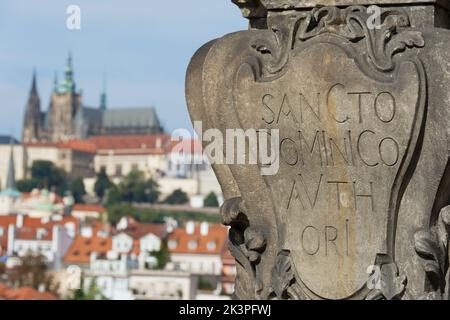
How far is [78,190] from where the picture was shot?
398 ft

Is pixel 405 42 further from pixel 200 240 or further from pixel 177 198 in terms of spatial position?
pixel 177 198

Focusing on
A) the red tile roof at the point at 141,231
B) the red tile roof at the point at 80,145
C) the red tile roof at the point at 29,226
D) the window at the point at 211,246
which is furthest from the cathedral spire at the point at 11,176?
the window at the point at 211,246

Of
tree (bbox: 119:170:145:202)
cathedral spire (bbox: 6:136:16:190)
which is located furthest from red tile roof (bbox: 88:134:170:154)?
cathedral spire (bbox: 6:136:16:190)

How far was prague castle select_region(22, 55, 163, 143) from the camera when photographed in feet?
435

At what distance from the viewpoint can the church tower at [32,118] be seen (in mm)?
137750

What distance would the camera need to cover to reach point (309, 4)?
4.21m

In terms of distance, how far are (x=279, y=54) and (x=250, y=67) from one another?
8 centimetres

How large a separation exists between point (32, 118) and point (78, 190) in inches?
756

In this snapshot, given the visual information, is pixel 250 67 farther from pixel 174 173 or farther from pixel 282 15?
pixel 174 173

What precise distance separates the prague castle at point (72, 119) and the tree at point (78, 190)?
10.1 meters

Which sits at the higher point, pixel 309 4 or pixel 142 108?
pixel 142 108

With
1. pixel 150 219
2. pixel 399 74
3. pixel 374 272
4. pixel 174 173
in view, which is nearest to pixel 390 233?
pixel 374 272

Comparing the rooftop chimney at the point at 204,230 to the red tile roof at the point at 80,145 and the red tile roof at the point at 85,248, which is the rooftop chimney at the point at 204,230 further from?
the red tile roof at the point at 80,145

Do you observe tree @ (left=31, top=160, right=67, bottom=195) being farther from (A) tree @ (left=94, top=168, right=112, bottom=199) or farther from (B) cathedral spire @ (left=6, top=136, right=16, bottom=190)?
(A) tree @ (left=94, top=168, right=112, bottom=199)
